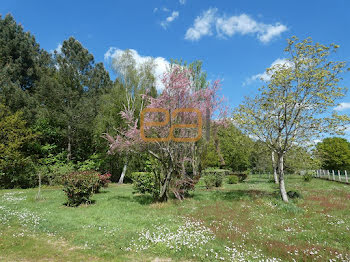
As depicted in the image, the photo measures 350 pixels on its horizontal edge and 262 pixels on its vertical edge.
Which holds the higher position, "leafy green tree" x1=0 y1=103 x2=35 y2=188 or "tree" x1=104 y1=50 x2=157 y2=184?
"tree" x1=104 y1=50 x2=157 y2=184

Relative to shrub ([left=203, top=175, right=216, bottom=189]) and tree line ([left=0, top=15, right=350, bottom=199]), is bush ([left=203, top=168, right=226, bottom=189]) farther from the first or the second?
tree line ([left=0, top=15, right=350, bottom=199])

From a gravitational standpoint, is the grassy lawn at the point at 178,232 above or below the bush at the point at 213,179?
below

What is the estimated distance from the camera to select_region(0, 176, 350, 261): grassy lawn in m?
5.23

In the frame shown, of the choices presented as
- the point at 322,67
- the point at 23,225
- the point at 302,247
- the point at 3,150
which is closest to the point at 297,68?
the point at 322,67

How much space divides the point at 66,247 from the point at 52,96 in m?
22.0

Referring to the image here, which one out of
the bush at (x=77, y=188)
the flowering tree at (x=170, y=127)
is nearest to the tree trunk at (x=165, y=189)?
the flowering tree at (x=170, y=127)

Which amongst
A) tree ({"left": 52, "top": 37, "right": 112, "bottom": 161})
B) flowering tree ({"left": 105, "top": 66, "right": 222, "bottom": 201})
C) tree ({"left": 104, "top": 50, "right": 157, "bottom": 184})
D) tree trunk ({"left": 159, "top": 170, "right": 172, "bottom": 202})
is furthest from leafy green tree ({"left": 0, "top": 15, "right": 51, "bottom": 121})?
tree trunk ({"left": 159, "top": 170, "right": 172, "bottom": 202})

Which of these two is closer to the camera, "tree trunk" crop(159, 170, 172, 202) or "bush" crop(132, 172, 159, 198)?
"tree trunk" crop(159, 170, 172, 202)

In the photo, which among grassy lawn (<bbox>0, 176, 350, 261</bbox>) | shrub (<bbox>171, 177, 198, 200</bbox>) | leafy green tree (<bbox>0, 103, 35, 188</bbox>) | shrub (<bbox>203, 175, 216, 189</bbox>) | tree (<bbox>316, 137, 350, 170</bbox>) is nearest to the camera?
grassy lawn (<bbox>0, 176, 350, 261</bbox>)

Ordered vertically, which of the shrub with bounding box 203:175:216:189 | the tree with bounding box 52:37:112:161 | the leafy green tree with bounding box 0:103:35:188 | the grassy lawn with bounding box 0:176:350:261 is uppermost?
the tree with bounding box 52:37:112:161

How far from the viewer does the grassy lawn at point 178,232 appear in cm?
523

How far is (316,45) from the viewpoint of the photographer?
11273 mm

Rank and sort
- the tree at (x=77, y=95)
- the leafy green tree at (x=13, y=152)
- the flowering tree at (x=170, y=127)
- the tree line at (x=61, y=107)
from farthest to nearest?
the tree at (x=77, y=95)
the tree line at (x=61, y=107)
the leafy green tree at (x=13, y=152)
the flowering tree at (x=170, y=127)

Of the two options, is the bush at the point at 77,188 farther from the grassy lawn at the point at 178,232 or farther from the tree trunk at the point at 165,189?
the tree trunk at the point at 165,189
